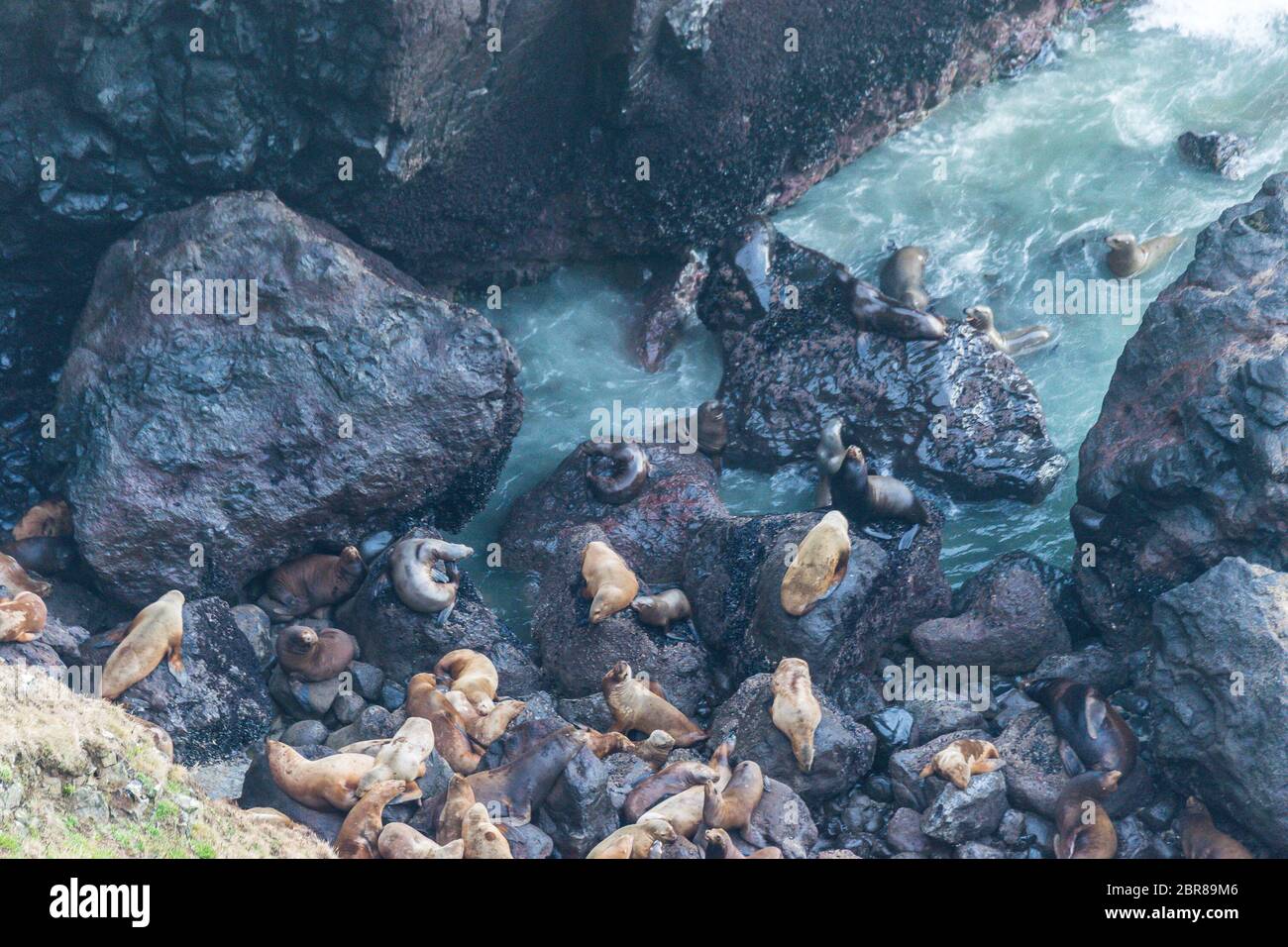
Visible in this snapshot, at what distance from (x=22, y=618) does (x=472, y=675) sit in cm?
376

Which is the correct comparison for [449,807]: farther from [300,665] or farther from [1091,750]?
[1091,750]

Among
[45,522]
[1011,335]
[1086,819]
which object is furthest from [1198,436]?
[45,522]

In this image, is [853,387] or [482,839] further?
[853,387]

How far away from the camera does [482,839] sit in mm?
8594


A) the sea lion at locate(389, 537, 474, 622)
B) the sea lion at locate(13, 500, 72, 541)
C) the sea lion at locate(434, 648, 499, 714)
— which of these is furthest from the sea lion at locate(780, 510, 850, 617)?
the sea lion at locate(13, 500, 72, 541)

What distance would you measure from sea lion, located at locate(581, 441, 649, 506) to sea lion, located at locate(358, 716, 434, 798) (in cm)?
408

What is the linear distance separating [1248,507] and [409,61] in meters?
8.96

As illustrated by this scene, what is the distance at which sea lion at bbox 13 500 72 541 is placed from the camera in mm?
11828

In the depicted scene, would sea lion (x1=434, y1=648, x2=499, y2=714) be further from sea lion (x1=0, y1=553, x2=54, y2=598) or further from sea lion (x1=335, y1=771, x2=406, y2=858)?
sea lion (x1=0, y1=553, x2=54, y2=598)

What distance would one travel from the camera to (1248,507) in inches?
429

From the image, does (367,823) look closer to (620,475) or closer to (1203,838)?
(620,475)

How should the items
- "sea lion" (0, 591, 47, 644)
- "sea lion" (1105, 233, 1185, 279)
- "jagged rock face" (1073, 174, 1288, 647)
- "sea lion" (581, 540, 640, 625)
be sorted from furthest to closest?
1. "sea lion" (1105, 233, 1185, 279)
2. "sea lion" (581, 540, 640, 625)
3. "jagged rock face" (1073, 174, 1288, 647)
4. "sea lion" (0, 591, 47, 644)

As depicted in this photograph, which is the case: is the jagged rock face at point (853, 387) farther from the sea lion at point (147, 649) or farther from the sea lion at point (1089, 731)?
the sea lion at point (147, 649)
